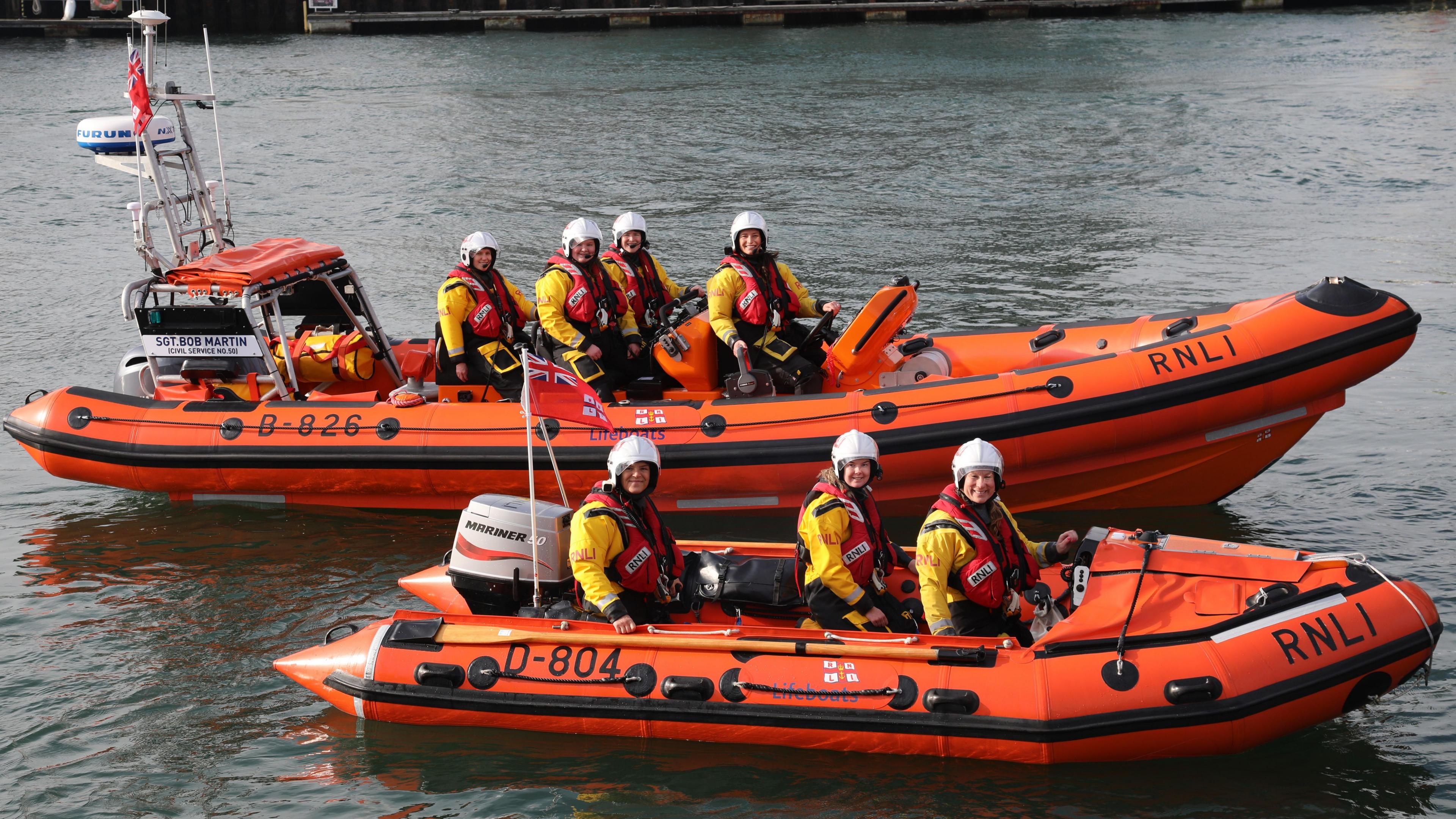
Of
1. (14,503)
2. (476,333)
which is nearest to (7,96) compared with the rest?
(14,503)

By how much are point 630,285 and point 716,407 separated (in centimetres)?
99

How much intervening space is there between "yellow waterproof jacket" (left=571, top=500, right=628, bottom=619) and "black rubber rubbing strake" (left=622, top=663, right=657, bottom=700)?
218 mm

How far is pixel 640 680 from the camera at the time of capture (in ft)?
16.9

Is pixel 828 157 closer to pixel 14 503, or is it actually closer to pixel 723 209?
pixel 723 209

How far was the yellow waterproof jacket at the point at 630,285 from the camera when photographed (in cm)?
773

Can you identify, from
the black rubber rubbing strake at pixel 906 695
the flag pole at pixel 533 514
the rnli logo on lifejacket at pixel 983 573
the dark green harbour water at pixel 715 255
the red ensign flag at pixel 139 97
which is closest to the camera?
the black rubber rubbing strake at pixel 906 695

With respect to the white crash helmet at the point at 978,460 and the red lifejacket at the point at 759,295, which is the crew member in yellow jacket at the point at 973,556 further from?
the red lifejacket at the point at 759,295

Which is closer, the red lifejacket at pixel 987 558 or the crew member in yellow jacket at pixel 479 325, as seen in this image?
the red lifejacket at pixel 987 558

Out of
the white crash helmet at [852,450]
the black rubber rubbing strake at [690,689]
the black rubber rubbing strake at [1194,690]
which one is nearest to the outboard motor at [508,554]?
the black rubber rubbing strake at [690,689]

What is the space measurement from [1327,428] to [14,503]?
849 centimetres

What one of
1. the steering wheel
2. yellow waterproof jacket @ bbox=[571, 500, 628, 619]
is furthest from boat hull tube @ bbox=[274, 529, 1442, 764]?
the steering wheel

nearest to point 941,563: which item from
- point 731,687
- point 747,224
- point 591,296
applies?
point 731,687

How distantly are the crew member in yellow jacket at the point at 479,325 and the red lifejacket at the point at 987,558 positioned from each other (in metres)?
3.45

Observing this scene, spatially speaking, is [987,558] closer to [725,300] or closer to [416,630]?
[416,630]
